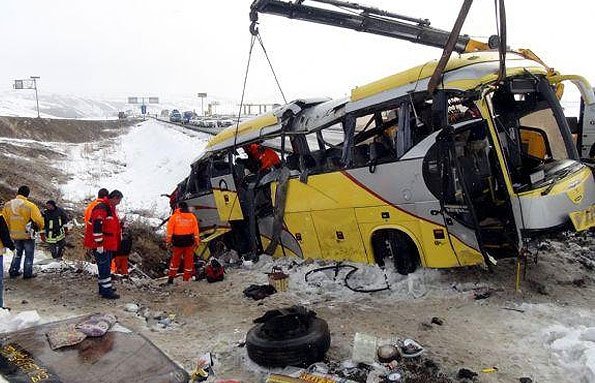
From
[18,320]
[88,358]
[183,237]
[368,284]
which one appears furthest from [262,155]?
[88,358]

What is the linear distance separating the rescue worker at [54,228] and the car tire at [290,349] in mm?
5571

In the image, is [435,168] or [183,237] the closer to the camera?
[435,168]

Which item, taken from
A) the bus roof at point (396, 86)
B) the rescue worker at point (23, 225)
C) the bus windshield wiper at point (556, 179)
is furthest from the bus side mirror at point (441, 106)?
the rescue worker at point (23, 225)

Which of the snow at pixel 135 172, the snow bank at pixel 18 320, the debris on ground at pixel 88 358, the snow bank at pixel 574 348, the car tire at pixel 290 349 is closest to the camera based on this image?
the snow bank at pixel 574 348

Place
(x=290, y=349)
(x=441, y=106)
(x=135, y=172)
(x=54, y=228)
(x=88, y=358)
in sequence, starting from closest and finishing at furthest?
(x=290, y=349), (x=88, y=358), (x=441, y=106), (x=54, y=228), (x=135, y=172)

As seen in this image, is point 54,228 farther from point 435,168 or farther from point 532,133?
point 532,133

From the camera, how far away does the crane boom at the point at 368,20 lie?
10109 mm

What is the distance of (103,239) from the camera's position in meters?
7.48

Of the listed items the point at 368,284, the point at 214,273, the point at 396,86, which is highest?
the point at 396,86

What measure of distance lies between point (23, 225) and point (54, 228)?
0.99 m

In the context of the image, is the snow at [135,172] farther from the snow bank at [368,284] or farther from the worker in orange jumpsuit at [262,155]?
the snow bank at [368,284]

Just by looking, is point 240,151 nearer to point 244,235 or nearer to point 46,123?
point 244,235

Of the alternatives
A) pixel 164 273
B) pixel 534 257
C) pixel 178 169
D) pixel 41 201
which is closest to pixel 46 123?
pixel 178 169

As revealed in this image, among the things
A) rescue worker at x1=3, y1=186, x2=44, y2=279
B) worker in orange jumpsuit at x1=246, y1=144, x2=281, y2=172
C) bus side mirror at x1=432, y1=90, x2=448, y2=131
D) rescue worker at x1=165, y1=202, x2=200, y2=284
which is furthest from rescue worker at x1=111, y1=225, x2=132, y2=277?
bus side mirror at x1=432, y1=90, x2=448, y2=131
